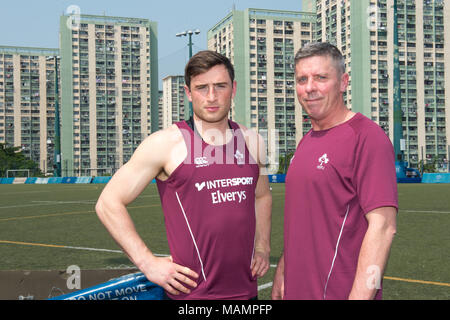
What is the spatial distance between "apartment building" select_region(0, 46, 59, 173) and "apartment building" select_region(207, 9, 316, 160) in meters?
49.9

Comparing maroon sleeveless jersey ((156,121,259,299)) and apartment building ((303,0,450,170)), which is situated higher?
apartment building ((303,0,450,170))

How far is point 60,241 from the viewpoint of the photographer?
8.92 meters

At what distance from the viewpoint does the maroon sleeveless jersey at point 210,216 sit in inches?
101

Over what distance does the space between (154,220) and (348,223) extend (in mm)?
9894

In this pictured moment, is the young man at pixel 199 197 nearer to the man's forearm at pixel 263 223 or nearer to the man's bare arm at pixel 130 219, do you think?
the man's bare arm at pixel 130 219

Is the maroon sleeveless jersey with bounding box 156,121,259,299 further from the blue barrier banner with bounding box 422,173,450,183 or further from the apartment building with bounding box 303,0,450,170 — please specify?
the apartment building with bounding box 303,0,450,170

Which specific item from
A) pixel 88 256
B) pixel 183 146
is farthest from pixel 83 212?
pixel 183 146

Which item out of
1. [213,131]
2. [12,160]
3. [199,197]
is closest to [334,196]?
[199,197]

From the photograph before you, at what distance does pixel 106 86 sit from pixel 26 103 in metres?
24.7

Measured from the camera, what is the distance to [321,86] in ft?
8.08

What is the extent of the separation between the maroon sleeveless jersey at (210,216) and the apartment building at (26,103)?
140 metres

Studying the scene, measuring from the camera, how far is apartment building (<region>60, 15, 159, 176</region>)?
412 feet

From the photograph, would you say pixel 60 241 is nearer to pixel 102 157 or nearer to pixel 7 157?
pixel 7 157

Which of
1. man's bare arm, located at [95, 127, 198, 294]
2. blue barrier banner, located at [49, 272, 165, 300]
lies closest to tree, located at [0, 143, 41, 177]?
blue barrier banner, located at [49, 272, 165, 300]
